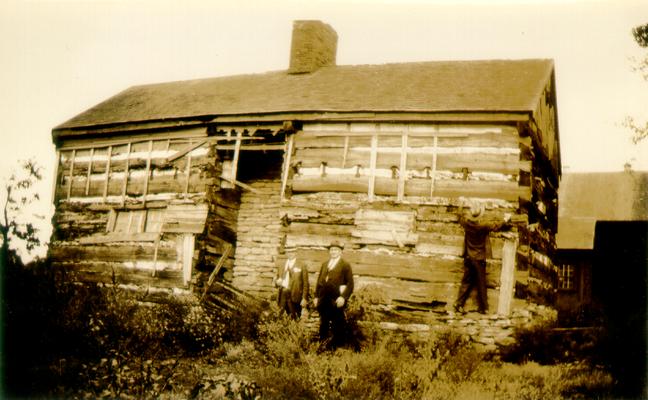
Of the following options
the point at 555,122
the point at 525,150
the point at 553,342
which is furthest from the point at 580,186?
the point at 553,342

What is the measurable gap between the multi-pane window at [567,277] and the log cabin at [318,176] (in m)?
7.79

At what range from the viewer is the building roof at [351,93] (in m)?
12.4

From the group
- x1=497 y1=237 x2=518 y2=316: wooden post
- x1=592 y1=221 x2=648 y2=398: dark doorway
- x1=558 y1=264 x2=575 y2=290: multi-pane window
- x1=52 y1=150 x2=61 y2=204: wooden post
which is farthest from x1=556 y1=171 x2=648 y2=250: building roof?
x1=52 y1=150 x2=61 y2=204: wooden post

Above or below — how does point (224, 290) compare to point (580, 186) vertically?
below

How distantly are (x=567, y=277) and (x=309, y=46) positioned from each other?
14.6 m

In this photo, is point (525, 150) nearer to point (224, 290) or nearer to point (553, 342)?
point (553, 342)

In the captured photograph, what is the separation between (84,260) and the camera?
606 inches

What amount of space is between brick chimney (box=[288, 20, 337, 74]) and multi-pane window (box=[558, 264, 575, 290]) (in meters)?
13.5

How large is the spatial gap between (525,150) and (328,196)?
419cm

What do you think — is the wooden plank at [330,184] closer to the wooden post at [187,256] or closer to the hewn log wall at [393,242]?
the hewn log wall at [393,242]

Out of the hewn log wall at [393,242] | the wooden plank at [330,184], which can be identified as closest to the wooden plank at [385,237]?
the hewn log wall at [393,242]

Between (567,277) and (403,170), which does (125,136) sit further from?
(567,277)

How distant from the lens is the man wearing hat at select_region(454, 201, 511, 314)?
10.6 metres

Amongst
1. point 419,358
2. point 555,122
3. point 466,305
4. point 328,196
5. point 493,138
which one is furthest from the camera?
point 555,122
